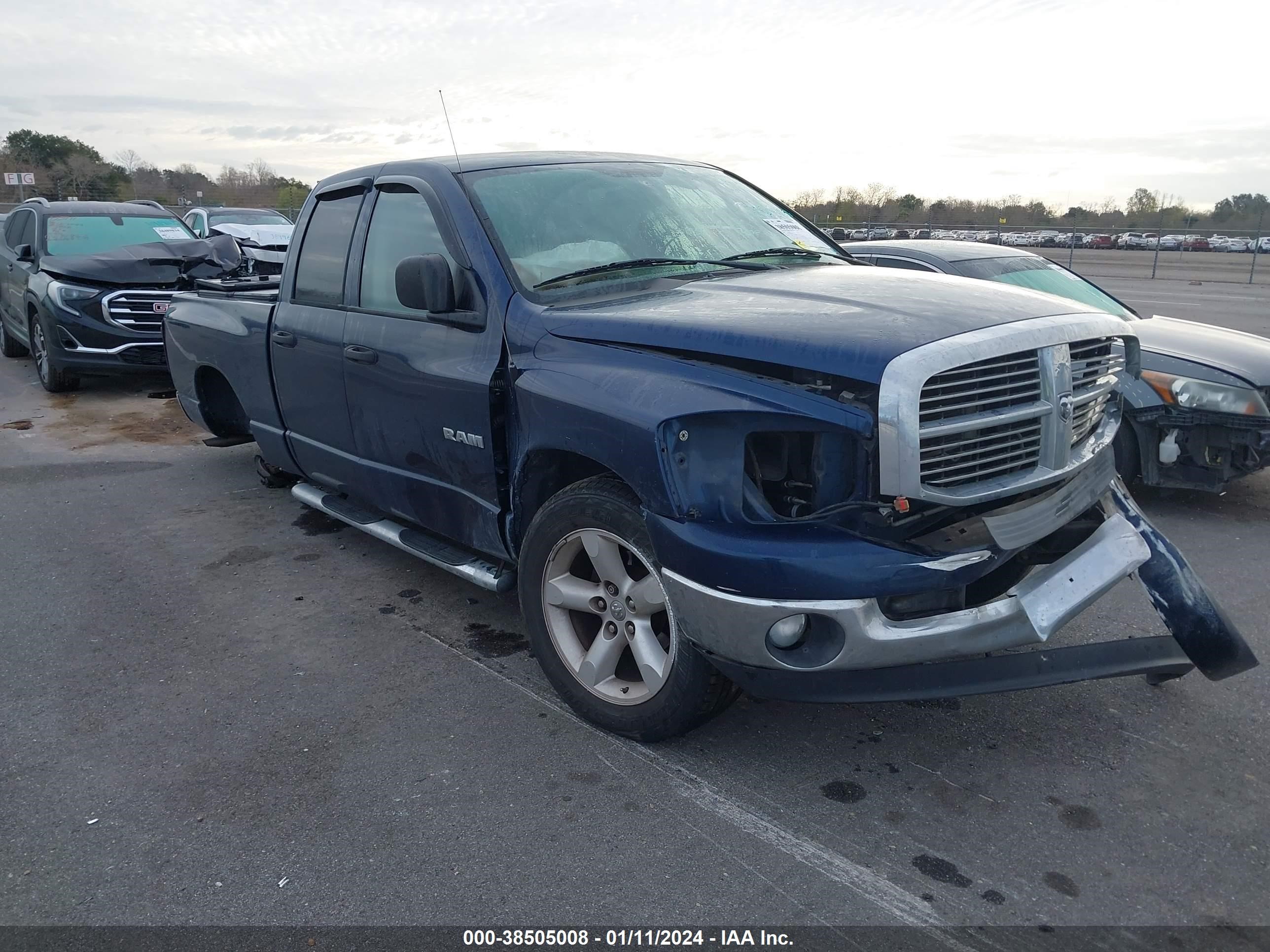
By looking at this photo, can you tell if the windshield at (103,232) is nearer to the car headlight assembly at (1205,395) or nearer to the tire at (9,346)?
the tire at (9,346)

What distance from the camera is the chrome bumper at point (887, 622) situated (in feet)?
8.98

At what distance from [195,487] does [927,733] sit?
5.43 meters

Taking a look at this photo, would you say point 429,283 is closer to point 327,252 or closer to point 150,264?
point 327,252

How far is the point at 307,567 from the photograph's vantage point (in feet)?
17.2

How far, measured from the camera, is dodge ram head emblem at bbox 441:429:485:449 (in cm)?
376

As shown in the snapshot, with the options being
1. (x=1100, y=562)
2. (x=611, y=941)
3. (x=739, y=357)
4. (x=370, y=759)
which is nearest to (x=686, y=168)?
(x=739, y=357)

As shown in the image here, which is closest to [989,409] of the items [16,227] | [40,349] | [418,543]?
[418,543]

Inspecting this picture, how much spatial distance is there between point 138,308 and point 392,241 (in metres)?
6.44

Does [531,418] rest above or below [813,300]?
below

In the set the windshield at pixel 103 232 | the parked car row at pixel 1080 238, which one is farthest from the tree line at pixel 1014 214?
the windshield at pixel 103 232

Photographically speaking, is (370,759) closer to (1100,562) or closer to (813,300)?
(813,300)

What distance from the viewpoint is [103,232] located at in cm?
1073

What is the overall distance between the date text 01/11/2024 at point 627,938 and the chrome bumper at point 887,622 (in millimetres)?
723

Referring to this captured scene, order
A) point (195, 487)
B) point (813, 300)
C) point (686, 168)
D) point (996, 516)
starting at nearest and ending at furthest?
point (996, 516) → point (813, 300) → point (686, 168) → point (195, 487)
